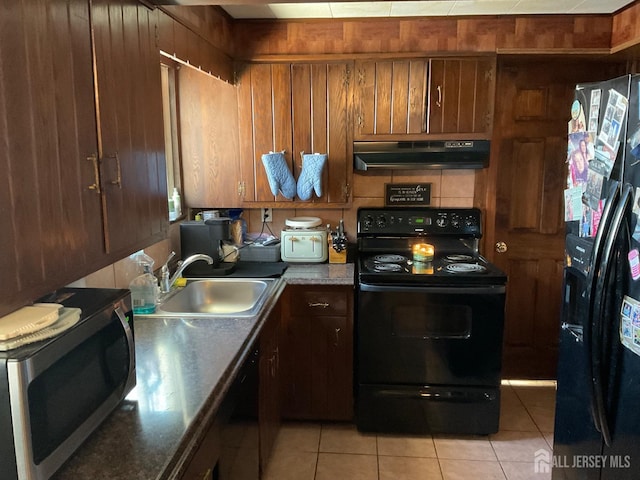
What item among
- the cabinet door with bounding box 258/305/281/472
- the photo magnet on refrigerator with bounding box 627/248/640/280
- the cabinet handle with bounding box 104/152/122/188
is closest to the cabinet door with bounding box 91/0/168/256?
the cabinet handle with bounding box 104/152/122/188

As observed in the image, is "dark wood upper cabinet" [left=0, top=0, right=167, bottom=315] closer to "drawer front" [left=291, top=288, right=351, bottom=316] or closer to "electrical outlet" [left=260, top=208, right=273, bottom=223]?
"drawer front" [left=291, top=288, right=351, bottom=316]

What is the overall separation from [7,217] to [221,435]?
94 centimetres

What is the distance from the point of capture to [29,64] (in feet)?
3.51

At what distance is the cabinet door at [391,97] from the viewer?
2910mm

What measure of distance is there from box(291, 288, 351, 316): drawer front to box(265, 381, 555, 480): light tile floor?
2.20ft

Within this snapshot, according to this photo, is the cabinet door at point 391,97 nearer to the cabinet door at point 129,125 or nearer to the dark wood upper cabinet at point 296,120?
the dark wood upper cabinet at point 296,120

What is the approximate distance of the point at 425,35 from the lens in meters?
2.90

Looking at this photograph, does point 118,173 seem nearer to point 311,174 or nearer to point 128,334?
point 128,334

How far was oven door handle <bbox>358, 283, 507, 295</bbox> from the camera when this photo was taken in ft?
8.64

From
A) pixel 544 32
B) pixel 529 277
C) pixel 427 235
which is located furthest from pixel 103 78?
pixel 529 277

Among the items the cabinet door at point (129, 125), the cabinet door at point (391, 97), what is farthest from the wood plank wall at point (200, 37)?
the cabinet door at point (391, 97)

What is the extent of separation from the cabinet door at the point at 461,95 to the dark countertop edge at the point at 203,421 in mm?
1653

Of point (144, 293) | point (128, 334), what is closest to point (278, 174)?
point (144, 293)

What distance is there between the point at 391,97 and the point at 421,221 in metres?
0.76
